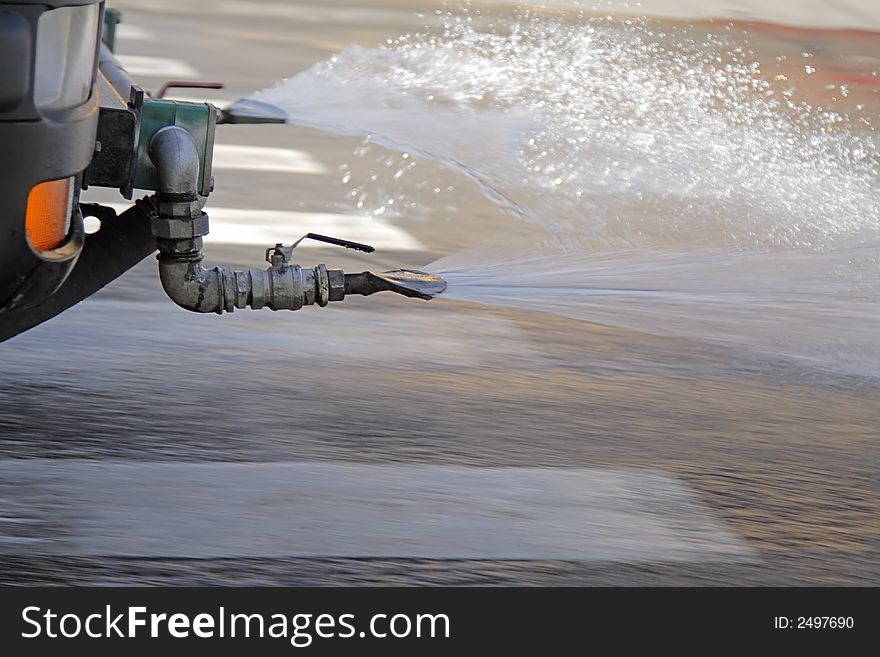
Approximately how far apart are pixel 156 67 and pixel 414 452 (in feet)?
25.4

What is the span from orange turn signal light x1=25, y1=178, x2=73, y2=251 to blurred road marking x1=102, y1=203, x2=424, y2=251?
3.47m

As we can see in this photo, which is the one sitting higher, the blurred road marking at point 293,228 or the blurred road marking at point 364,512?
the blurred road marking at point 293,228

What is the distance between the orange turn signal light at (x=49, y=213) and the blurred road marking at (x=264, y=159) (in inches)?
200

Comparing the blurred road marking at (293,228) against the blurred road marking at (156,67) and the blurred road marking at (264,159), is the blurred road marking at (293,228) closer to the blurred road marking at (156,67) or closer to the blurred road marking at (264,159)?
the blurred road marking at (264,159)

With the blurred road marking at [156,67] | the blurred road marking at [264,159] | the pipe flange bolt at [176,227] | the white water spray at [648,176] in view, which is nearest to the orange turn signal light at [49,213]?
the pipe flange bolt at [176,227]

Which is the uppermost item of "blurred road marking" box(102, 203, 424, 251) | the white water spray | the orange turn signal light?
the orange turn signal light

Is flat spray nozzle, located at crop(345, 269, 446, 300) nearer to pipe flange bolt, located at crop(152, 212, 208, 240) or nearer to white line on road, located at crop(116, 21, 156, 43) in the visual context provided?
pipe flange bolt, located at crop(152, 212, 208, 240)

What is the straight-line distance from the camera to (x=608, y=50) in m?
13.3

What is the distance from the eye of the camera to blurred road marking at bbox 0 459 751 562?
3869 mm

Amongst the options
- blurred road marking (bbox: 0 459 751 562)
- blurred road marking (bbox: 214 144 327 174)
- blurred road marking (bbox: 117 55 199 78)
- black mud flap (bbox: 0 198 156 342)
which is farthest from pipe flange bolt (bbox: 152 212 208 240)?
blurred road marking (bbox: 117 55 199 78)

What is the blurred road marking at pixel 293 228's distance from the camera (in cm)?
720

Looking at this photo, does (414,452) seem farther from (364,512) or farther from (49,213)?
(49,213)
